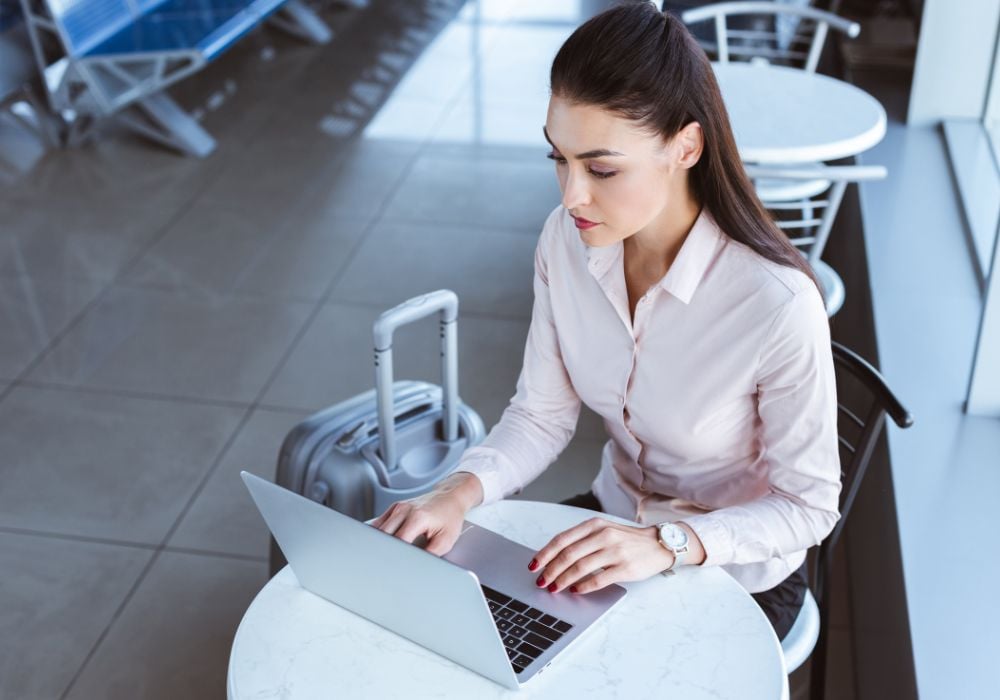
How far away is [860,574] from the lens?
2.42 m

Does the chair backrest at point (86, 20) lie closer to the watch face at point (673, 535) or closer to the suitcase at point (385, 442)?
the suitcase at point (385, 442)

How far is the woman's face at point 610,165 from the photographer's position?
55.1 inches

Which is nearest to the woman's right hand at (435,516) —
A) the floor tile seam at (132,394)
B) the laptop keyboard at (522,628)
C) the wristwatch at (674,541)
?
the laptop keyboard at (522,628)

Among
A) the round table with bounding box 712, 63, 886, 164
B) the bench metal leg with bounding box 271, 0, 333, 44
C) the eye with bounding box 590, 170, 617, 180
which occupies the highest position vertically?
the eye with bounding box 590, 170, 617, 180

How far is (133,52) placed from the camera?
447 cm

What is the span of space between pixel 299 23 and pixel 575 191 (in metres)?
5.12

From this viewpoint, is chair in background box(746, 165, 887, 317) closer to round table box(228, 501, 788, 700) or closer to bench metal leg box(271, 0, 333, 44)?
round table box(228, 501, 788, 700)

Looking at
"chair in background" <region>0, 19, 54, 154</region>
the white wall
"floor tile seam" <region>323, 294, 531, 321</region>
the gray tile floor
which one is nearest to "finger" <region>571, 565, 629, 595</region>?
the gray tile floor

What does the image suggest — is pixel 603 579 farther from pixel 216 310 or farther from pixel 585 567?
pixel 216 310

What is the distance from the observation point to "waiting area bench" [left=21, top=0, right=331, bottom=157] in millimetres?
4453

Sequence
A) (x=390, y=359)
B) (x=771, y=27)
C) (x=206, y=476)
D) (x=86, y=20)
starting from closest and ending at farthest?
(x=390, y=359) → (x=206, y=476) → (x=86, y=20) → (x=771, y=27)

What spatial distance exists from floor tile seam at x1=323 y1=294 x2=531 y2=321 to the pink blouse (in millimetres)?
1786

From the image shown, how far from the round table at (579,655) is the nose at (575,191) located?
48 cm

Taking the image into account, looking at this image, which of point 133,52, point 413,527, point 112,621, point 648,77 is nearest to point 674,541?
point 413,527
